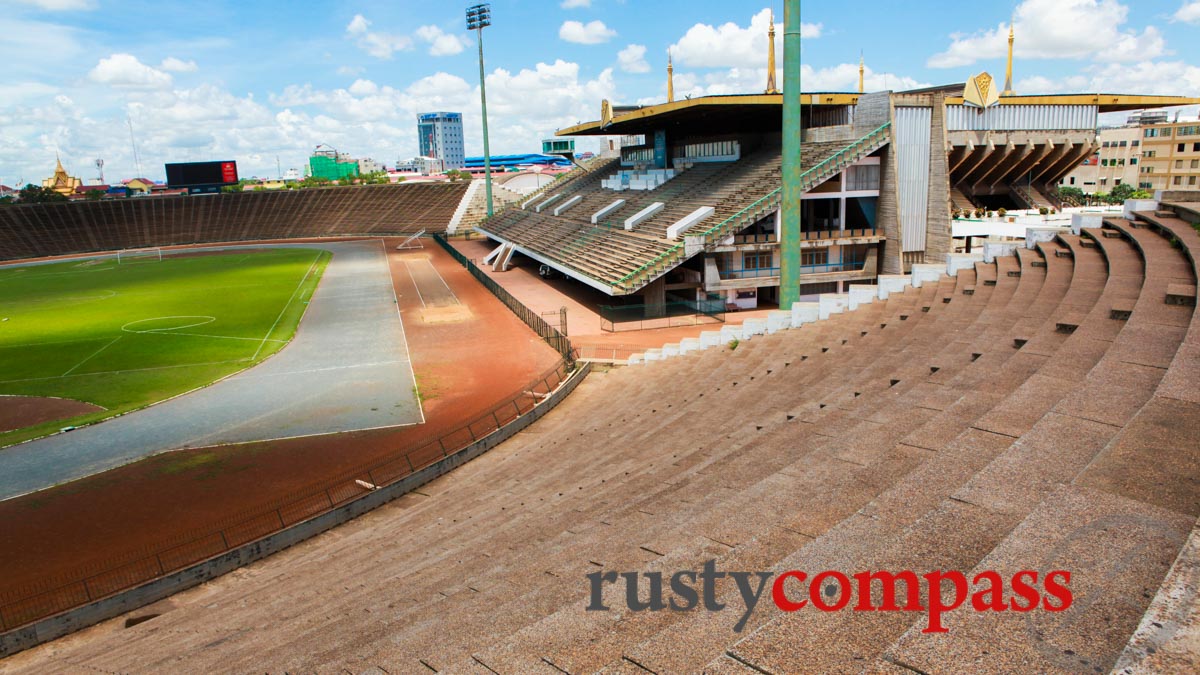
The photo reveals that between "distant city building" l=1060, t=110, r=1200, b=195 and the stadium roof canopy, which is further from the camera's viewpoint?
"distant city building" l=1060, t=110, r=1200, b=195

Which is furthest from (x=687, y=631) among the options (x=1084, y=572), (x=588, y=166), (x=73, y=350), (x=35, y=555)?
(x=588, y=166)

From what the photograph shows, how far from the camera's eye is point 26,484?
22.5 meters

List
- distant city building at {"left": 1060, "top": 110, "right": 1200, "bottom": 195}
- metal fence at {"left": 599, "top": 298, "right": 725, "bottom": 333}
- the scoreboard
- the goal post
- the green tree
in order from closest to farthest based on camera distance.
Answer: metal fence at {"left": 599, "top": 298, "right": 725, "bottom": 333} → distant city building at {"left": 1060, "top": 110, "right": 1200, "bottom": 195} → the goal post → the green tree → the scoreboard

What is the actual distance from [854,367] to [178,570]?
1748cm

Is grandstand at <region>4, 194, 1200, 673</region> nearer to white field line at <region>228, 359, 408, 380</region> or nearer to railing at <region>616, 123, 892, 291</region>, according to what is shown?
white field line at <region>228, 359, 408, 380</region>

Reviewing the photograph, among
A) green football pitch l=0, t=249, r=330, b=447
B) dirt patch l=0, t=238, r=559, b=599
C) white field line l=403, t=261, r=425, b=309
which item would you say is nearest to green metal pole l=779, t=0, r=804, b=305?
dirt patch l=0, t=238, r=559, b=599

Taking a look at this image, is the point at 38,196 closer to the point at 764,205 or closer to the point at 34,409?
the point at 34,409

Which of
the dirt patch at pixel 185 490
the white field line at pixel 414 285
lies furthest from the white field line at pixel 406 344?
the dirt patch at pixel 185 490

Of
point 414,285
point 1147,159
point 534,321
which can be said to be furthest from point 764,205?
point 1147,159

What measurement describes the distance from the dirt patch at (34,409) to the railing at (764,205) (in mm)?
25951

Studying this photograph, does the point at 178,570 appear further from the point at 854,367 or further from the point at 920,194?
the point at 920,194

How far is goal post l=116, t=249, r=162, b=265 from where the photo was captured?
297 ft

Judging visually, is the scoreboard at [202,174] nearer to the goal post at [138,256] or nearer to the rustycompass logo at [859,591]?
the goal post at [138,256]

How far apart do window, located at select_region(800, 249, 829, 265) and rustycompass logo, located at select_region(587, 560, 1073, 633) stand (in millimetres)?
38148
